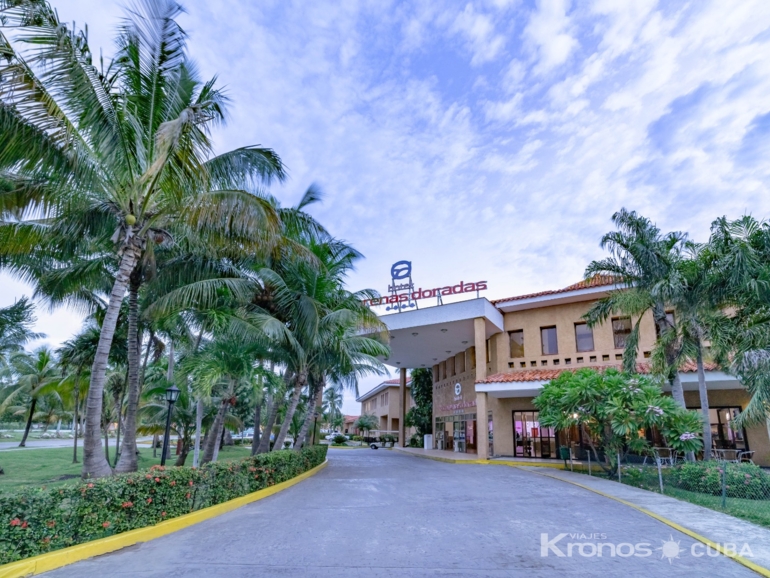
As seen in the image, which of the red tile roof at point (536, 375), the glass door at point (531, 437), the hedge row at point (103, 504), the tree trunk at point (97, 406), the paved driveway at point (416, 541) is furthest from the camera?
the glass door at point (531, 437)

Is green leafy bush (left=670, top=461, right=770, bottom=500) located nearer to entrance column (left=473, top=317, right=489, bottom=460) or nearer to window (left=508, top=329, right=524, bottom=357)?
entrance column (left=473, top=317, right=489, bottom=460)

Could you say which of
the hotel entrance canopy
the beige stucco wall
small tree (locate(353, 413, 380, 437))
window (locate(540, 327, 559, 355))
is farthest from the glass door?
small tree (locate(353, 413, 380, 437))

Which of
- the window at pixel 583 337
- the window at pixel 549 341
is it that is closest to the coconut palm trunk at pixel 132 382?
the window at pixel 549 341

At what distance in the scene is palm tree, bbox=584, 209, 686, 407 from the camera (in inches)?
560

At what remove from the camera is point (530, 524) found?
7961 mm

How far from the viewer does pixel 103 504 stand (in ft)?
21.0

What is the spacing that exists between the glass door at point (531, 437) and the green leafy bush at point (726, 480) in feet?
33.9

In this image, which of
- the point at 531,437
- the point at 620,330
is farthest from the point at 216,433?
the point at 620,330

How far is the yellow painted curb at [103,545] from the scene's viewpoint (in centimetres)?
513

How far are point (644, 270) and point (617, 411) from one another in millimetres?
4565

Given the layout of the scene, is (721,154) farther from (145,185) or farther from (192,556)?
(192,556)

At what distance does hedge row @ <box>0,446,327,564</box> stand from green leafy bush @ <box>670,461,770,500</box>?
435 inches

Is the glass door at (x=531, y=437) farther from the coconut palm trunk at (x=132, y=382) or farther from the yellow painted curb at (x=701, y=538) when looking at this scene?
the coconut palm trunk at (x=132, y=382)

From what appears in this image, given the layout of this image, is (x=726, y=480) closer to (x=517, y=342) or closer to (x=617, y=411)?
(x=617, y=411)
